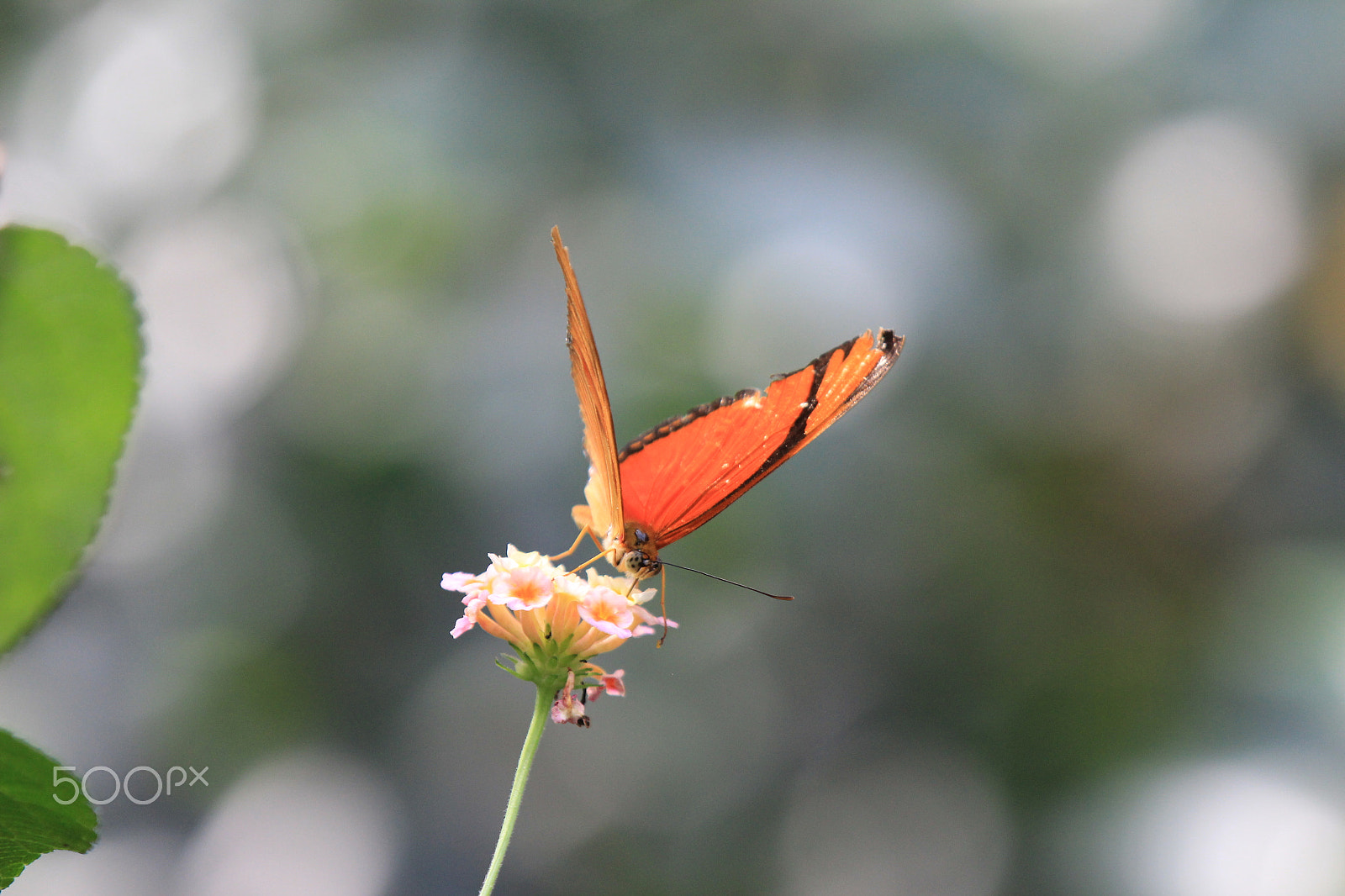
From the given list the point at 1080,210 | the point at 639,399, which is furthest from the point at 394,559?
the point at 1080,210

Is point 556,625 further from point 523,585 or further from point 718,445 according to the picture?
point 718,445

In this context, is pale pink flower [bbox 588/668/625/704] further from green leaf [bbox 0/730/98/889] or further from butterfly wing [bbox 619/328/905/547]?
green leaf [bbox 0/730/98/889]

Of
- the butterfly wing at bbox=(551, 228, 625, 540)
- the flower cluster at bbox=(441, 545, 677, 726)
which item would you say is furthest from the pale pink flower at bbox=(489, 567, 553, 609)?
the butterfly wing at bbox=(551, 228, 625, 540)

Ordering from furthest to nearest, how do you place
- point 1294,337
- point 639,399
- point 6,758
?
point 1294,337 < point 639,399 < point 6,758

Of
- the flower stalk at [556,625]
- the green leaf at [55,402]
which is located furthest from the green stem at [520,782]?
the green leaf at [55,402]

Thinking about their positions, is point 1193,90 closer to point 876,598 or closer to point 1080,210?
point 1080,210

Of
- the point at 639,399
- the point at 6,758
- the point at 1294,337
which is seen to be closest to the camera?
the point at 6,758
